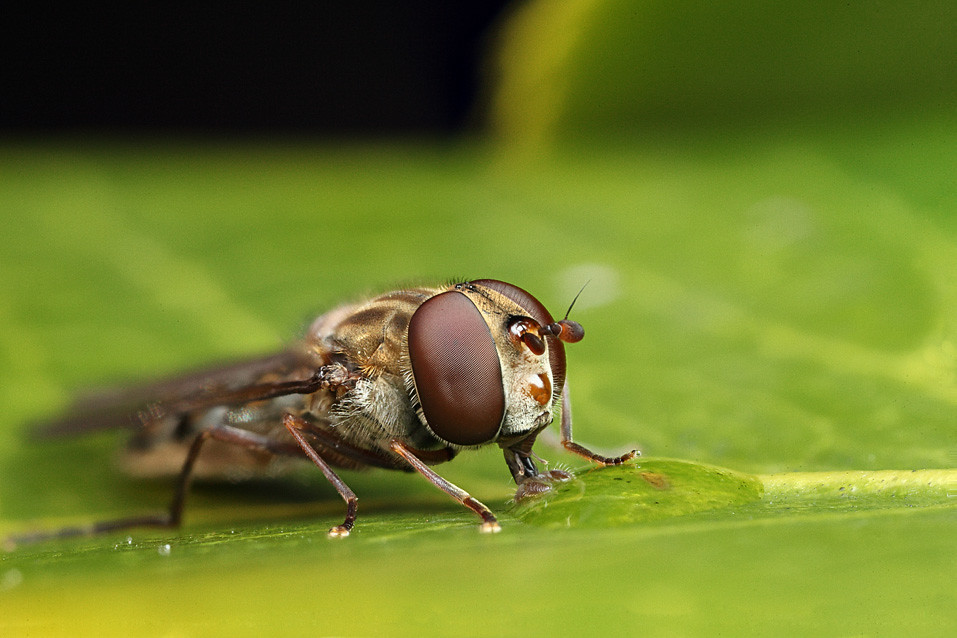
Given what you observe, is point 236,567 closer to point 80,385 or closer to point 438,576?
point 438,576

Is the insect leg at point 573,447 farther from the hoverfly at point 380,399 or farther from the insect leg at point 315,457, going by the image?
the insect leg at point 315,457

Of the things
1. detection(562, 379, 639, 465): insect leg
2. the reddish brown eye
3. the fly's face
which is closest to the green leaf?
detection(562, 379, 639, 465): insect leg

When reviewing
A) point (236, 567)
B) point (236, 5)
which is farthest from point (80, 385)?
point (236, 5)

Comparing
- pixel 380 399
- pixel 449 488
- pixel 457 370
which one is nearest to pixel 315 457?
pixel 380 399

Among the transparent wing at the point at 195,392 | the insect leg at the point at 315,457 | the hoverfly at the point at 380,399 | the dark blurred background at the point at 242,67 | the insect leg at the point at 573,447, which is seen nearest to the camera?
the insect leg at the point at 573,447

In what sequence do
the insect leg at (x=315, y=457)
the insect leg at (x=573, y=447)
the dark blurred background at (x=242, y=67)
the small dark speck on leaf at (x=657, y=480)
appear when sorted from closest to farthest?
the small dark speck on leaf at (x=657, y=480)
the insect leg at (x=573, y=447)
the insect leg at (x=315, y=457)
the dark blurred background at (x=242, y=67)

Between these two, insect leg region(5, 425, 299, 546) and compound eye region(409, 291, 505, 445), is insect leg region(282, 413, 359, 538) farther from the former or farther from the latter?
compound eye region(409, 291, 505, 445)

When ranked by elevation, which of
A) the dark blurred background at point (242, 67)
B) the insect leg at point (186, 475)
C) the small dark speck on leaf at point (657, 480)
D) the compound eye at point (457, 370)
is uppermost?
the dark blurred background at point (242, 67)

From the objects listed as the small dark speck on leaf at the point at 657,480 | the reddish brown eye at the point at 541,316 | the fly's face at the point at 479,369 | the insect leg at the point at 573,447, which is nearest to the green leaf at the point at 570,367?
the small dark speck on leaf at the point at 657,480
